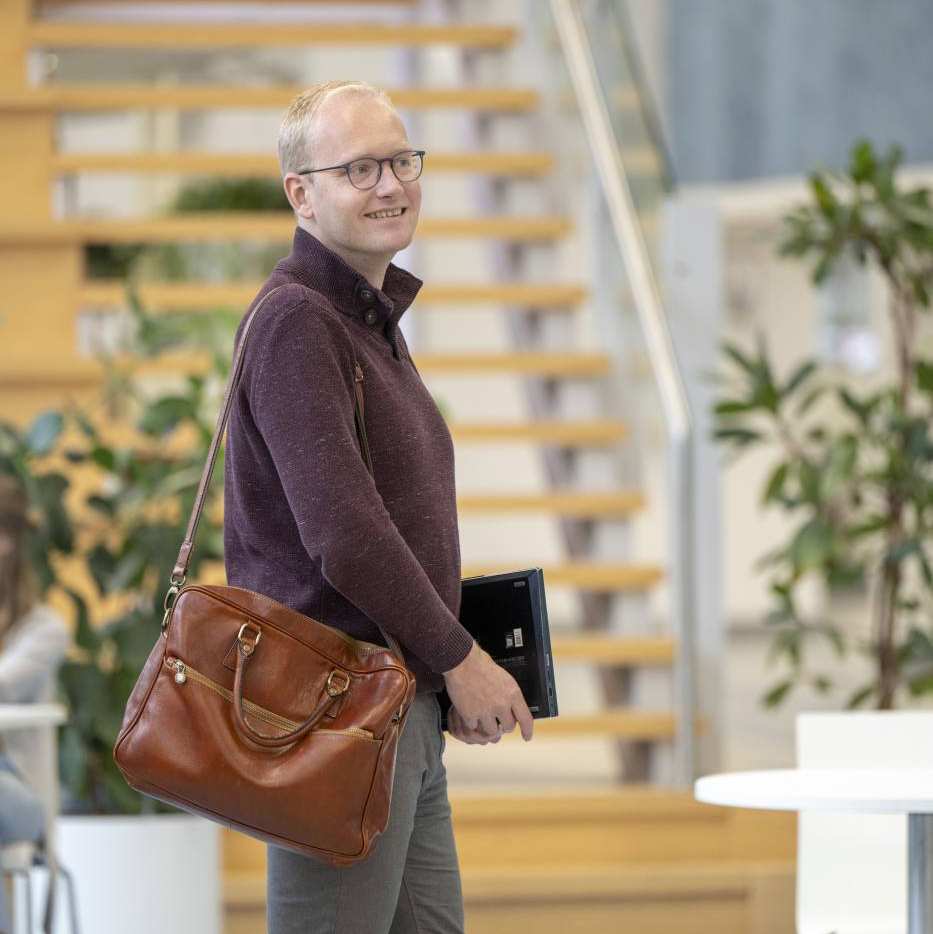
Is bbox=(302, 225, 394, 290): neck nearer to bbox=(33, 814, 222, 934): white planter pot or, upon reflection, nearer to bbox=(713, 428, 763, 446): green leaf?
bbox=(33, 814, 222, 934): white planter pot

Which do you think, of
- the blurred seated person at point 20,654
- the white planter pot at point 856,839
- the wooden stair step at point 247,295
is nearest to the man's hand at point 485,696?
the white planter pot at point 856,839

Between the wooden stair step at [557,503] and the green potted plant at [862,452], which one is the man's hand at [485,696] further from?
the wooden stair step at [557,503]

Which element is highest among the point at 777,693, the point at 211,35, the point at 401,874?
the point at 211,35

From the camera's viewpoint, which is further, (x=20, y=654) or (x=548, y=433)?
(x=548, y=433)

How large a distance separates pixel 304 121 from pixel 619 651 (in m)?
2.82

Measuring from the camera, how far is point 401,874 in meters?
1.68

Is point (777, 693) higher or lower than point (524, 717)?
lower

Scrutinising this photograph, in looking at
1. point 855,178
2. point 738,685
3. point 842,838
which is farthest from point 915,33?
point 842,838

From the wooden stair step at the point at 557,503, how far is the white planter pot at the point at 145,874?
145 cm

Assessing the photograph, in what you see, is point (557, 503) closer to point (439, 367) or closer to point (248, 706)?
point (439, 367)

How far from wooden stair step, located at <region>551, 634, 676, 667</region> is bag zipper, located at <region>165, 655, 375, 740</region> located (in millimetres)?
2768

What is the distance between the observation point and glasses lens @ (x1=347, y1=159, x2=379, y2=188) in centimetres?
171

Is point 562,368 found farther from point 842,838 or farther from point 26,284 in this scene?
point 842,838

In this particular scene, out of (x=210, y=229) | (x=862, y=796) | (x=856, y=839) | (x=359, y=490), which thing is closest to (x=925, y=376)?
(x=856, y=839)
